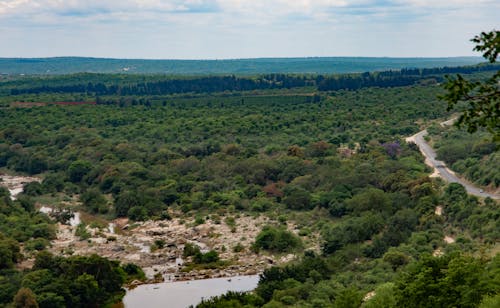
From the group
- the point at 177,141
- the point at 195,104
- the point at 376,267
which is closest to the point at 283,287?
the point at 376,267

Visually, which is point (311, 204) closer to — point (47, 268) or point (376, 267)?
point (376, 267)

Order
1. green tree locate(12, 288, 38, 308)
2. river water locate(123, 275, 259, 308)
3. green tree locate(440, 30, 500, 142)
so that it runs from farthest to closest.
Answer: river water locate(123, 275, 259, 308) < green tree locate(12, 288, 38, 308) < green tree locate(440, 30, 500, 142)

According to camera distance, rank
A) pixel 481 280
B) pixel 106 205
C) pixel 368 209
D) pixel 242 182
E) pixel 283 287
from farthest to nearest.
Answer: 1. pixel 242 182
2. pixel 106 205
3. pixel 368 209
4. pixel 283 287
5. pixel 481 280

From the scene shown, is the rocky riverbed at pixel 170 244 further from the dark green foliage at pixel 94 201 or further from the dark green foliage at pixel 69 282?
the dark green foliage at pixel 69 282

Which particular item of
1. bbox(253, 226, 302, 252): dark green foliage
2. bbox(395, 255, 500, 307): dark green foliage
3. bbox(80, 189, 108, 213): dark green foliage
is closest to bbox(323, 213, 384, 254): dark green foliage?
bbox(253, 226, 302, 252): dark green foliage

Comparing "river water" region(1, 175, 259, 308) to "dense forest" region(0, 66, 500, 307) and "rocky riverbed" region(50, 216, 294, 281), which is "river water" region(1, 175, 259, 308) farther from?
"dense forest" region(0, 66, 500, 307)

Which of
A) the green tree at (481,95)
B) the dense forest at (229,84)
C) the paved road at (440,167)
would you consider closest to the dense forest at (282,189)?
the paved road at (440,167)
